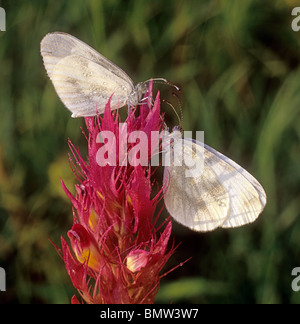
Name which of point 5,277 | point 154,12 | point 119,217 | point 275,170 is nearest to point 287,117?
point 275,170

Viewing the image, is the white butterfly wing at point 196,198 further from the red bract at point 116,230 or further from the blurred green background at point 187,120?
the blurred green background at point 187,120

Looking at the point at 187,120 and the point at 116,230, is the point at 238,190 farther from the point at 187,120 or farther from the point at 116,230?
the point at 187,120

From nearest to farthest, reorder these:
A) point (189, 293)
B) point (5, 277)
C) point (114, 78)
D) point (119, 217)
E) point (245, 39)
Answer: point (119, 217), point (114, 78), point (189, 293), point (5, 277), point (245, 39)

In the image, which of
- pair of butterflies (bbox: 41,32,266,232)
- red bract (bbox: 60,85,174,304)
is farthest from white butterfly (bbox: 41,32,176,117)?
red bract (bbox: 60,85,174,304)

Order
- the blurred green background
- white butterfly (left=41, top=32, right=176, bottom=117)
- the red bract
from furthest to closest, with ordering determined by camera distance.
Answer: the blurred green background, white butterfly (left=41, top=32, right=176, bottom=117), the red bract

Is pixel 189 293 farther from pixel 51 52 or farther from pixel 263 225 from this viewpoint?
pixel 51 52

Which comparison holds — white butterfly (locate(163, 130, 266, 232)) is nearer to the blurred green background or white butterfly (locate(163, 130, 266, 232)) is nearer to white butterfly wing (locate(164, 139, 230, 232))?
white butterfly wing (locate(164, 139, 230, 232))

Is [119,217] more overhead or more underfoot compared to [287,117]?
more underfoot

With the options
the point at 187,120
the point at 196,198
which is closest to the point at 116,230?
the point at 196,198
